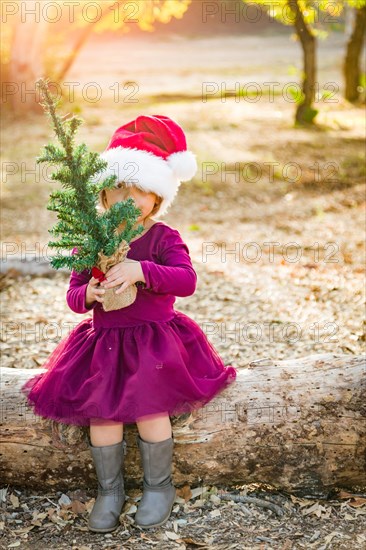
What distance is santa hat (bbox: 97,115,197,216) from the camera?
2.59 meters

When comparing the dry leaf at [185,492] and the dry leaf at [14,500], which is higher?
the dry leaf at [185,492]

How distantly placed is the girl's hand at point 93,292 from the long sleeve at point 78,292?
28mm

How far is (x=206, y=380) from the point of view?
2.69 metres

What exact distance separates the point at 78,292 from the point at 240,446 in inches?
32.7

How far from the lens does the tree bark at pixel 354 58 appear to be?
42.1 ft

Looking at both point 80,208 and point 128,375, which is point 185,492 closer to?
point 128,375

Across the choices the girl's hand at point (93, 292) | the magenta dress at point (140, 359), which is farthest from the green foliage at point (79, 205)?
the magenta dress at point (140, 359)

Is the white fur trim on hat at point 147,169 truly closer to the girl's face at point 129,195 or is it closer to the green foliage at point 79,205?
the girl's face at point 129,195

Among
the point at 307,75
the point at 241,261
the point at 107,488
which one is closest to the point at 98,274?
the point at 107,488

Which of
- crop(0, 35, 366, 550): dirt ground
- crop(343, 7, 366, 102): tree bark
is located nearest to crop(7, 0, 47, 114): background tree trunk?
crop(0, 35, 366, 550): dirt ground

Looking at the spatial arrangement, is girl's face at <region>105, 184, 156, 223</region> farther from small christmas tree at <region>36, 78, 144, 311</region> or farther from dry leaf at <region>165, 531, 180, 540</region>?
dry leaf at <region>165, 531, 180, 540</region>

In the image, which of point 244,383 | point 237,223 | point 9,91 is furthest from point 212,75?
point 244,383

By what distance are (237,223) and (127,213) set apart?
15.3ft

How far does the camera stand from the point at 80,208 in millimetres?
2301
